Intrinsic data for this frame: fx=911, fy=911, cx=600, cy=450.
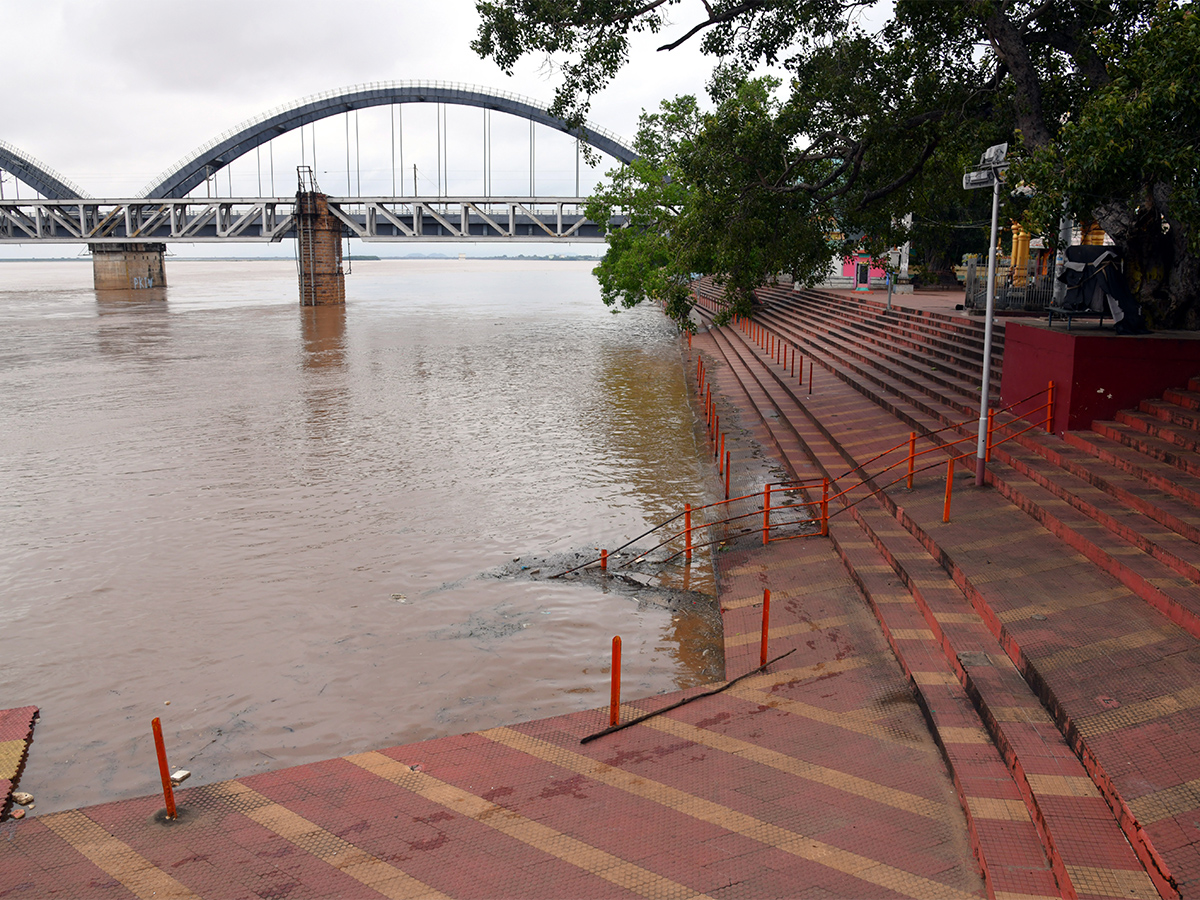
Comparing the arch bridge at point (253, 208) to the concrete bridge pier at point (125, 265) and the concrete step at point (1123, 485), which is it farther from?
the concrete step at point (1123, 485)

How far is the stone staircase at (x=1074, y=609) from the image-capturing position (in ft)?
19.3

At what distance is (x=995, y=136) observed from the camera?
57.5ft

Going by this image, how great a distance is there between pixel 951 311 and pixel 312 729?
2484cm

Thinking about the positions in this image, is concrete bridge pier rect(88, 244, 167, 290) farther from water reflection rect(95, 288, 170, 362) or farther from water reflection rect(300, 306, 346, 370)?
water reflection rect(300, 306, 346, 370)

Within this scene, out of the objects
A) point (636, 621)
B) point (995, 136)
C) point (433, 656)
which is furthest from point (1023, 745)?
point (995, 136)

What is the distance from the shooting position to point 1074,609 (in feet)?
28.6

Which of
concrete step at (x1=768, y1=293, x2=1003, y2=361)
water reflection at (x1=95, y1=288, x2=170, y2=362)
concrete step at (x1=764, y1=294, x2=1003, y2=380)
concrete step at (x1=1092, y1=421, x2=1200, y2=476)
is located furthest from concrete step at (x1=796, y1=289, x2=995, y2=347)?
water reflection at (x1=95, y1=288, x2=170, y2=362)

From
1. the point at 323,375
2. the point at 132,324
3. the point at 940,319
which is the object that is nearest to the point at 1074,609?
the point at 940,319

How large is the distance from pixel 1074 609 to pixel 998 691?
5.54 ft

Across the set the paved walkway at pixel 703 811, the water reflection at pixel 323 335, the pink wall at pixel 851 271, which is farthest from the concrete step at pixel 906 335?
the water reflection at pixel 323 335

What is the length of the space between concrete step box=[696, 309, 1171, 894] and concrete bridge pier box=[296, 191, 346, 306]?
79.8m

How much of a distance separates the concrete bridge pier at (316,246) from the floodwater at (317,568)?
2114 inches

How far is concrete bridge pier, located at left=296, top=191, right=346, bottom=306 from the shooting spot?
83.8 m

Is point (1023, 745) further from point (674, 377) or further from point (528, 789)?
point (674, 377)
